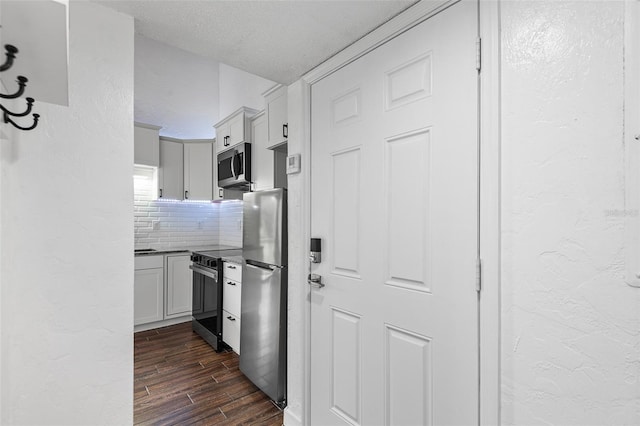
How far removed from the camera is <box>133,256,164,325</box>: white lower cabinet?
361 centimetres

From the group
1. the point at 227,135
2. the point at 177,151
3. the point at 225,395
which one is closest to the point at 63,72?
the point at 225,395

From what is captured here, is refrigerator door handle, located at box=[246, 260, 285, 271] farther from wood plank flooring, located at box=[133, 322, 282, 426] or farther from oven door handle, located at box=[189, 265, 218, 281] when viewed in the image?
wood plank flooring, located at box=[133, 322, 282, 426]

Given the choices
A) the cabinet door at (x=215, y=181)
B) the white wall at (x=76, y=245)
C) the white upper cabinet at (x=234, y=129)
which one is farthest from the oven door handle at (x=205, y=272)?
the white wall at (x=76, y=245)

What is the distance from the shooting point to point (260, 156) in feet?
9.71

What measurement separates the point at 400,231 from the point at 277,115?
1.64 metres

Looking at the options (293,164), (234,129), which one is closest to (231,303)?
(293,164)

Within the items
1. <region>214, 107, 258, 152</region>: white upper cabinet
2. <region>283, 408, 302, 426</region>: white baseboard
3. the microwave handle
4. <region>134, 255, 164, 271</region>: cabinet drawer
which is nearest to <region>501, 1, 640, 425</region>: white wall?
<region>283, 408, 302, 426</region>: white baseboard

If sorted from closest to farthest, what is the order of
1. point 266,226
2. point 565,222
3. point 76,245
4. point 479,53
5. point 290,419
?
point 565,222 < point 479,53 < point 76,245 < point 290,419 < point 266,226

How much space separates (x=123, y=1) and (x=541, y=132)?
1.69 meters

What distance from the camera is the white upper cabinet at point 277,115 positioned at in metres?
2.51

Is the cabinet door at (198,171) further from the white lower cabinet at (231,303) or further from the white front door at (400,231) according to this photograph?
the white front door at (400,231)

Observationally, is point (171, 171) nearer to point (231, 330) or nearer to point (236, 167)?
point (236, 167)

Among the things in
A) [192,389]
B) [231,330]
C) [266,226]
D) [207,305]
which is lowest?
[192,389]

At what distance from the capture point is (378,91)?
1.51 metres
